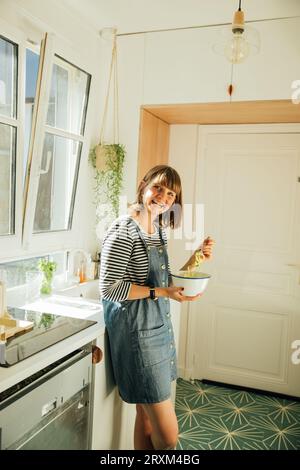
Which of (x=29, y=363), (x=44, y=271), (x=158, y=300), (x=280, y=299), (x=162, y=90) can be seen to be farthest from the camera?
(x=280, y=299)

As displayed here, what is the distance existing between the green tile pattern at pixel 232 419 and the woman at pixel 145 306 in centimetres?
98

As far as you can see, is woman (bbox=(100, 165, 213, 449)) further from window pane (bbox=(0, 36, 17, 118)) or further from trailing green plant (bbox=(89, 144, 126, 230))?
trailing green plant (bbox=(89, 144, 126, 230))

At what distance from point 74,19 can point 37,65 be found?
1.78ft

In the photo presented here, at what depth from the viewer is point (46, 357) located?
1616 mm

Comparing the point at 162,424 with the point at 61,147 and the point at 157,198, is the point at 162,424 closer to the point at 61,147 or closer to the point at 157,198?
A: the point at 157,198

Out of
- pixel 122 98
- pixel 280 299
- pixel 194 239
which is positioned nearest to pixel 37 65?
pixel 122 98

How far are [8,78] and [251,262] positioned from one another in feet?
7.50

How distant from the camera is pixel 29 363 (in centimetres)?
154

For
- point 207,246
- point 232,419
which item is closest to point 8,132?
point 207,246

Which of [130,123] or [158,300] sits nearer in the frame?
[158,300]

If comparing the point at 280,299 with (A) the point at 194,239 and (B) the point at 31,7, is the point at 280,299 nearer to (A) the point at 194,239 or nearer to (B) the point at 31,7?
(A) the point at 194,239

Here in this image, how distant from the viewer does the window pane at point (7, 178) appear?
2.21 metres

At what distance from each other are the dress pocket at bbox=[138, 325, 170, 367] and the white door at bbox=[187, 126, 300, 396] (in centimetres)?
174

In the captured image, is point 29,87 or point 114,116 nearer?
point 29,87
